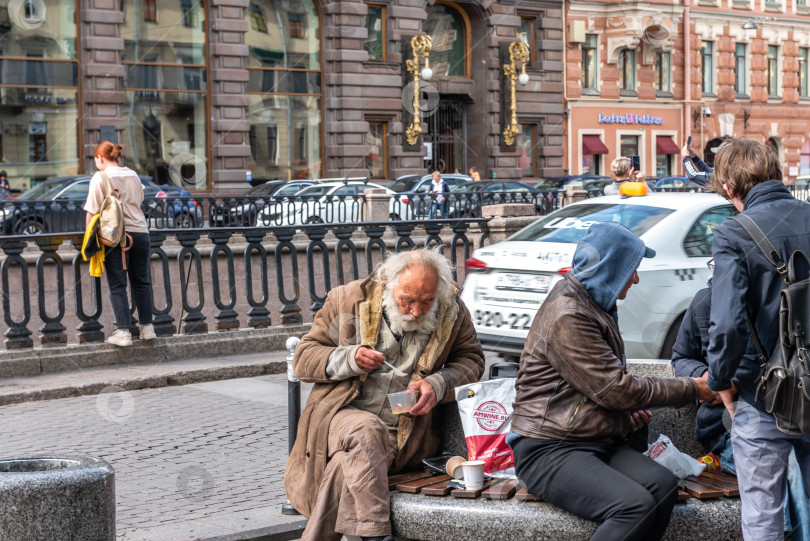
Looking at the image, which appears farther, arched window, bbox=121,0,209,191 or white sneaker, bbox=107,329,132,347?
arched window, bbox=121,0,209,191

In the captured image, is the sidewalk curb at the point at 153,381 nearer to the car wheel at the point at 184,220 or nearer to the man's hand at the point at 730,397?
the man's hand at the point at 730,397

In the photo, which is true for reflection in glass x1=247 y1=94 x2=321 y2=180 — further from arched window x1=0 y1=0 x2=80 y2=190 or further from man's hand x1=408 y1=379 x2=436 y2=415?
man's hand x1=408 y1=379 x2=436 y2=415

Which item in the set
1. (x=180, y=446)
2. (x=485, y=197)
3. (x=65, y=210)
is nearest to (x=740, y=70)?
(x=485, y=197)

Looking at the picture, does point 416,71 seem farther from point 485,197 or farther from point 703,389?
point 703,389

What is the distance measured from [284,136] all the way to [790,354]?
110 ft

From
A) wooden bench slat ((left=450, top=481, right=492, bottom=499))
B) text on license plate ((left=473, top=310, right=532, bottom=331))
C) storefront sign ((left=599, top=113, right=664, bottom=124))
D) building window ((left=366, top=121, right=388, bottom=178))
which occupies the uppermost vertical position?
storefront sign ((left=599, top=113, right=664, bottom=124))

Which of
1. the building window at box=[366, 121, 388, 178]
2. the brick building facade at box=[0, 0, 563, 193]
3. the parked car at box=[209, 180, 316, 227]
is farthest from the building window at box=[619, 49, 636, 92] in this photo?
the parked car at box=[209, 180, 316, 227]

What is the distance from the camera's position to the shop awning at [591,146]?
46.4 meters

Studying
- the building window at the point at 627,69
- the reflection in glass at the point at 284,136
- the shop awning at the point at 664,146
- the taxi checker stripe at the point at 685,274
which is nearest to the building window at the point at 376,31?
the reflection in glass at the point at 284,136

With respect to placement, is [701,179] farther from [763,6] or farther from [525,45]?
[763,6]

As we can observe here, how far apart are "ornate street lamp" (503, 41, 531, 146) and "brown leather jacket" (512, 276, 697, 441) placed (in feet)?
125

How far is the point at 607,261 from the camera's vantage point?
4.52 metres

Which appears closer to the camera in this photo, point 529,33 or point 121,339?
point 121,339

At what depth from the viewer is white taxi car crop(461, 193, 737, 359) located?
9.30 metres
